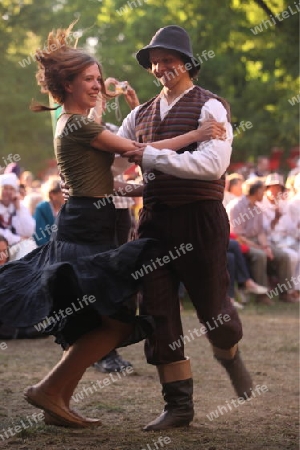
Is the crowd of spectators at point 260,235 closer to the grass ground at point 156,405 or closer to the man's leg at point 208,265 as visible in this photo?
the grass ground at point 156,405

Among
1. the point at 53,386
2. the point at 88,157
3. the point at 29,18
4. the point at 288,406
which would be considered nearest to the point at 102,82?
the point at 88,157

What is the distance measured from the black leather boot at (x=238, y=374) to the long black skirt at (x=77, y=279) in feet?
3.12

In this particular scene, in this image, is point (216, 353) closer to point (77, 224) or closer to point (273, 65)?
point (77, 224)

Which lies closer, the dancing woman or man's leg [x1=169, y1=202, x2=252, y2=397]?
the dancing woman

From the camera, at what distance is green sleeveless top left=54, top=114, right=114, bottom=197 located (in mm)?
5250

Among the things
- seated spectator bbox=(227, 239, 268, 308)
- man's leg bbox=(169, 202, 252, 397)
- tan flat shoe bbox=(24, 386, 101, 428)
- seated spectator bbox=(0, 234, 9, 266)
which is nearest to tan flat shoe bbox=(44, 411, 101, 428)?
tan flat shoe bbox=(24, 386, 101, 428)

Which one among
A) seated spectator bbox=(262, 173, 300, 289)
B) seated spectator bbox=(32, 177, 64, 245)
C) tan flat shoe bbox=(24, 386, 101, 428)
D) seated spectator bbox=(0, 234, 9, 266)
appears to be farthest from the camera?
seated spectator bbox=(262, 173, 300, 289)

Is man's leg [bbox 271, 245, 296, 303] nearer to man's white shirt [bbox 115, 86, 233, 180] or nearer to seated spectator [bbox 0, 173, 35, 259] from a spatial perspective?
seated spectator [bbox 0, 173, 35, 259]

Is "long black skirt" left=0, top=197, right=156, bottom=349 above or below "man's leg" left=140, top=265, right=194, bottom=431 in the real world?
above

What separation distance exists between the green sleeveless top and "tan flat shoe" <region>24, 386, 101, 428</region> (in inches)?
41.0

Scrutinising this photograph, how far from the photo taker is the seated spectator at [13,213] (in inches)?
431

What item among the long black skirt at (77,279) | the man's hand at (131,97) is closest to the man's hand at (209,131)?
the long black skirt at (77,279)

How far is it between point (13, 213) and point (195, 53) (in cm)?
1140

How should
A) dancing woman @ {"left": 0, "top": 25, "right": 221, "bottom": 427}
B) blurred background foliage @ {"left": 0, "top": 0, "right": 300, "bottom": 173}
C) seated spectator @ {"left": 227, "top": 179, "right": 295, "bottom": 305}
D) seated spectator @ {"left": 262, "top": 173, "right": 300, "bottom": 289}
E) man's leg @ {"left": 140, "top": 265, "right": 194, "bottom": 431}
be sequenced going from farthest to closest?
blurred background foliage @ {"left": 0, "top": 0, "right": 300, "bottom": 173} → seated spectator @ {"left": 262, "top": 173, "right": 300, "bottom": 289} → seated spectator @ {"left": 227, "top": 179, "right": 295, "bottom": 305} → man's leg @ {"left": 140, "top": 265, "right": 194, "bottom": 431} → dancing woman @ {"left": 0, "top": 25, "right": 221, "bottom": 427}
